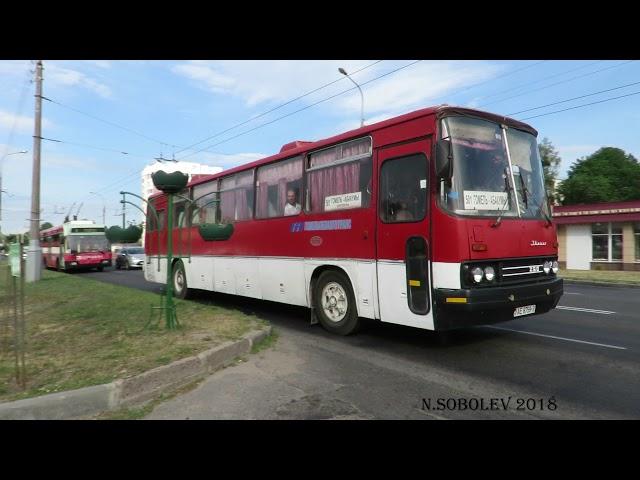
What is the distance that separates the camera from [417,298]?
A: 6.04 m

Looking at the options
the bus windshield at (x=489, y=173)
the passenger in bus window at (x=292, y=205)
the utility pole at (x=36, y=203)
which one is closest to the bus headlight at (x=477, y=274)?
the bus windshield at (x=489, y=173)

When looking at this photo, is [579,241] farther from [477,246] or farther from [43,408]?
[43,408]

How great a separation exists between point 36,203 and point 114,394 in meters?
16.9

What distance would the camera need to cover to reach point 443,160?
553 centimetres

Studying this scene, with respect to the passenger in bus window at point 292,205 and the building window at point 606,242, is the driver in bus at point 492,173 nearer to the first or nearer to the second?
the passenger in bus window at point 292,205

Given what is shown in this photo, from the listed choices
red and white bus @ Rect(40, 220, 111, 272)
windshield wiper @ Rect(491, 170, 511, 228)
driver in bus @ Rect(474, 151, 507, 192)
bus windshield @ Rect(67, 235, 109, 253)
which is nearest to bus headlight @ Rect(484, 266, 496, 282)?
windshield wiper @ Rect(491, 170, 511, 228)

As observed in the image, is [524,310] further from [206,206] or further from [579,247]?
[579,247]

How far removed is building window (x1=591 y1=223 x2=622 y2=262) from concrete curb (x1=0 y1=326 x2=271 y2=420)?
28784mm

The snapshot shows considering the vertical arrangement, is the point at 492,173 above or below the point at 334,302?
above

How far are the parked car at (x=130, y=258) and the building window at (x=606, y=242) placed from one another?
94.0ft

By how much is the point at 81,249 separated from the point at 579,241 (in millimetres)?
30386

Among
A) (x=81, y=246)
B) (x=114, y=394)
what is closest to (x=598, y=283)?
(x=114, y=394)

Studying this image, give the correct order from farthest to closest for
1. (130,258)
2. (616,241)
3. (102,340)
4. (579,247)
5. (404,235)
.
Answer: (130,258)
(579,247)
(616,241)
(102,340)
(404,235)
